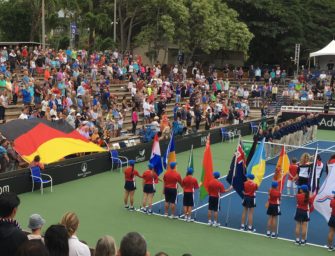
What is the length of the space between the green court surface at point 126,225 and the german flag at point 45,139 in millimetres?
1228

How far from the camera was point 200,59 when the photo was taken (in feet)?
176

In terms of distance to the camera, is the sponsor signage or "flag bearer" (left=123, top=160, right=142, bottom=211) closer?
"flag bearer" (left=123, top=160, right=142, bottom=211)

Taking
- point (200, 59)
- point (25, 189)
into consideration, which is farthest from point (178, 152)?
point (200, 59)

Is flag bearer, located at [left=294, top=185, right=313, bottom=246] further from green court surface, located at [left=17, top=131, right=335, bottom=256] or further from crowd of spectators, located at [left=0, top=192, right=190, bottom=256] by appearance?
crowd of spectators, located at [left=0, top=192, right=190, bottom=256]

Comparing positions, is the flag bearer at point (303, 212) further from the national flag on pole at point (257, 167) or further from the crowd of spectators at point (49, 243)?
the crowd of spectators at point (49, 243)

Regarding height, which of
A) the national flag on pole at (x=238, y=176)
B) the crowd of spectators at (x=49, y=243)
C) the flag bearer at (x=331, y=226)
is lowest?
the flag bearer at (x=331, y=226)

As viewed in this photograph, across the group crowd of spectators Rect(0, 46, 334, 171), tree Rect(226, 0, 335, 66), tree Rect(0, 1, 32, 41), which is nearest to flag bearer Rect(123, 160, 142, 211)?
crowd of spectators Rect(0, 46, 334, 171)

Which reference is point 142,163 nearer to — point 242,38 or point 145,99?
point 145,99

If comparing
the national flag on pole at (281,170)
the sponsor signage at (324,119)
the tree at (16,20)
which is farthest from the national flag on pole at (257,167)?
the tree at (16,20)

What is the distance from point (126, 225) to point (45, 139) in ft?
20.3

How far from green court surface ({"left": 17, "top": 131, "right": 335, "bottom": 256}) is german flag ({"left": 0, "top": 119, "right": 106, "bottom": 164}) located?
4.03 feet

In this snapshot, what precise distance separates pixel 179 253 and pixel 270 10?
143 ft

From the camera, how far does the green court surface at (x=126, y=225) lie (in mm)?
13344

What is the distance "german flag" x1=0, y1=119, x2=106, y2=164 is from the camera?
62.1 ft
